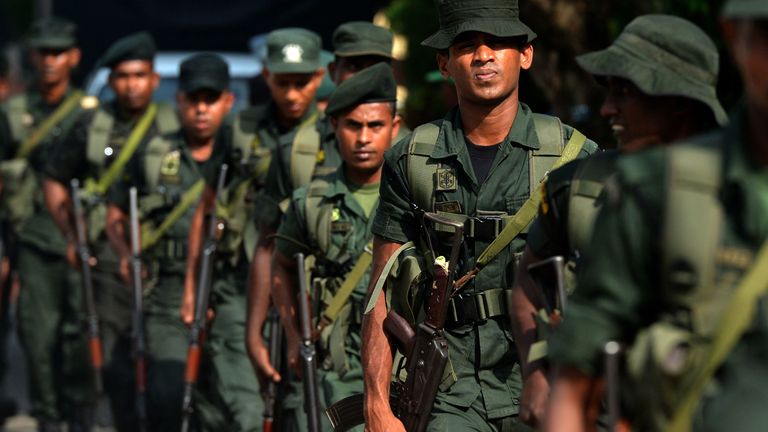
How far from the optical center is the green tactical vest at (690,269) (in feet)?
11.3

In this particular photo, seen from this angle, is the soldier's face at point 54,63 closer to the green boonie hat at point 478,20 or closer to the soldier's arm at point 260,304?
the soldier's arm at point 260,304

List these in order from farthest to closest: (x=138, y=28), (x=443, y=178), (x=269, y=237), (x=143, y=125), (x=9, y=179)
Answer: (x=138, y=28), (x=9, y=179), (x=143, y=125), (x=269, y=237), (x=443, y=178)

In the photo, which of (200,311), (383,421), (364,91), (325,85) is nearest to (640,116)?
(383,421)

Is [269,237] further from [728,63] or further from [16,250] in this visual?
[16,250]

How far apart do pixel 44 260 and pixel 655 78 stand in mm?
8597

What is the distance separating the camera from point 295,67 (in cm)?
911

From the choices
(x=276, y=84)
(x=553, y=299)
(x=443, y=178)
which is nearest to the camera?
(x=553, y=299)

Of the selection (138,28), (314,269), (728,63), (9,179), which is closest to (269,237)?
(314,269)

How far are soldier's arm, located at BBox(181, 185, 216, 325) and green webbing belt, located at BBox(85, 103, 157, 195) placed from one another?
1413 mm

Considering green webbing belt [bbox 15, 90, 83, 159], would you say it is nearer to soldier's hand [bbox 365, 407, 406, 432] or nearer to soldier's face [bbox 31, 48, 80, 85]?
soldier's face [bbox 31, 48, 80, 85]

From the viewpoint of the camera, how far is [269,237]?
7.59 metres

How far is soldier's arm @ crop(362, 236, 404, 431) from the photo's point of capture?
591 cm

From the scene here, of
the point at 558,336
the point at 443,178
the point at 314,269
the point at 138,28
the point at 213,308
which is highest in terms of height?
the point at 558,336

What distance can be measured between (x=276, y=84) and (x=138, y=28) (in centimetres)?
1100
